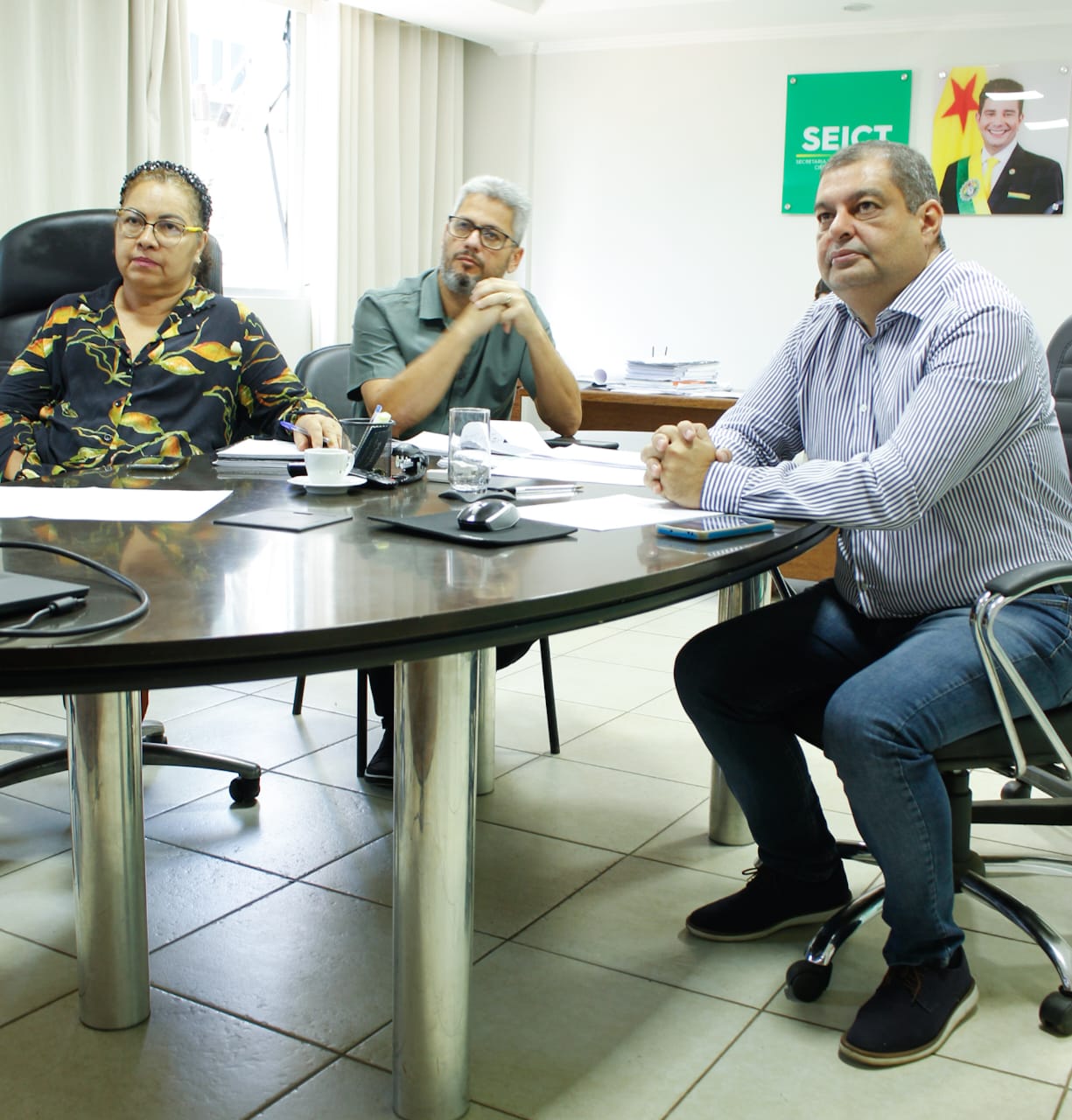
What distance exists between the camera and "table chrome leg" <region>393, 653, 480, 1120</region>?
127cm

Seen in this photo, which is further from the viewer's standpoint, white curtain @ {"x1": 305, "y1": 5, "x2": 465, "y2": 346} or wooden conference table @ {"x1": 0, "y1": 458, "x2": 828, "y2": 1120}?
white curtain @ {"x1": 305, "y1": 5, "x2": 465, "y2": 346}

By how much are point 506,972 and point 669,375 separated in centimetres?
298

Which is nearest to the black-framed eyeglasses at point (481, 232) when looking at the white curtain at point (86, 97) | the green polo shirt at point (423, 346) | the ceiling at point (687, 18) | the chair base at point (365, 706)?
the green polo shirt at point (423, 346)

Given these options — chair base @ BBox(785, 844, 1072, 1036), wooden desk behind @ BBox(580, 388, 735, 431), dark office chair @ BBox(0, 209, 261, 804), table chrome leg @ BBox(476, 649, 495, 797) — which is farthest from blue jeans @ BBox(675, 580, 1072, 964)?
wooden desk behind @ BBox(580, 388, 735, 431)

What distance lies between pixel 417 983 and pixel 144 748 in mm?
1130

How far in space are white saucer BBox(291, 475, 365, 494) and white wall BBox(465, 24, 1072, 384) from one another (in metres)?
3.79

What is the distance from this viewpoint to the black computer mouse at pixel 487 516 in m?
1.41

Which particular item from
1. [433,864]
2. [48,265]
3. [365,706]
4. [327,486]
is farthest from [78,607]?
[48,265]

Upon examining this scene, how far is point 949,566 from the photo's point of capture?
1.70 metres

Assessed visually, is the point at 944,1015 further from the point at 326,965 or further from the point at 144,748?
the point at 144,748

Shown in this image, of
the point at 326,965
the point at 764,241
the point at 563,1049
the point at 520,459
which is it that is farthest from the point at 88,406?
the point at 764,241

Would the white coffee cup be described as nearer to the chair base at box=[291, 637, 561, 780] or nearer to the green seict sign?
the chair base at box=[291, 637, 561, 780]

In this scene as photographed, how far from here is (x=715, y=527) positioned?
1538 millimetres

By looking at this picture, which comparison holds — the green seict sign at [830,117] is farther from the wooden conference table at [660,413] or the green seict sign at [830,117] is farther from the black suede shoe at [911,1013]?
the black suede shoe at [911,1013]
